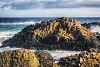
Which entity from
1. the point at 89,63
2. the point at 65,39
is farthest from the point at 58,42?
the point at 89,63

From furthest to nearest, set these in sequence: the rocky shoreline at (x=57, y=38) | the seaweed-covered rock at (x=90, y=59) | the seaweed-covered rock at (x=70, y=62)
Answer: the rocky shoreline at (x=57, y=38) < the seaweed-covered rock at (x=70, y=62) < the seaweed-covered rock at (x=90, y=59)

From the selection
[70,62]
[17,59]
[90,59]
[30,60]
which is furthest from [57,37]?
[17,59]

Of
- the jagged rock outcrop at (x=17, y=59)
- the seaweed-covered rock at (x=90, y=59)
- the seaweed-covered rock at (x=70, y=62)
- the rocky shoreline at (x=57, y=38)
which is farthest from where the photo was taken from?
the rocky shoreline at (x=57, y=38)

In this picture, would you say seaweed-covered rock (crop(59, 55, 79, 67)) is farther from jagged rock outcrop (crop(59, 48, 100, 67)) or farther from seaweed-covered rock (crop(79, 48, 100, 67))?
seaweed-covered rock (crop(79, 48, 100, 67))

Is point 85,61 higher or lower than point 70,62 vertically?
higher

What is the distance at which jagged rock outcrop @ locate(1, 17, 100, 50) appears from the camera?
29.0 m

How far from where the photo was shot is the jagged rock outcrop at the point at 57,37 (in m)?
29.0

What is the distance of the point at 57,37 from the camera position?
29.9m

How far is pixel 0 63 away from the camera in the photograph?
55.0 feet

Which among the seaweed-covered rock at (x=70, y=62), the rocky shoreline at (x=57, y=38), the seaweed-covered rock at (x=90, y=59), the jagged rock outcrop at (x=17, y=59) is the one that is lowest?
the rocky shoreline at (x=57, y=38)

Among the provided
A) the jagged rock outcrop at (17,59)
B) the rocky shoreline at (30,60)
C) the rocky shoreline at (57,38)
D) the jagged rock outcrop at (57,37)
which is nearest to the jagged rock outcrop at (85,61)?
the rocky shoreline at (30,60)

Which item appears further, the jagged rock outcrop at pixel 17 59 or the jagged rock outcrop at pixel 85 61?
the jagged rock outcrop at pixel 85 61

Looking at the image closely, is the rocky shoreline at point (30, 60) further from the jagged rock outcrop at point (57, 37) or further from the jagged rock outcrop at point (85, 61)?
the jagged rock outcrop at point (57, 37)

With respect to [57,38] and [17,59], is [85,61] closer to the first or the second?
[17,59]
